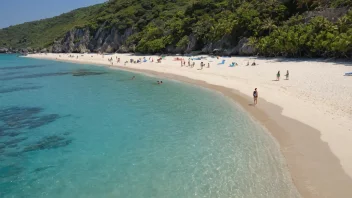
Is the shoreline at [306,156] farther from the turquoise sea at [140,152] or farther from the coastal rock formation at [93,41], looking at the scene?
the coastal rock formation at [93,41]

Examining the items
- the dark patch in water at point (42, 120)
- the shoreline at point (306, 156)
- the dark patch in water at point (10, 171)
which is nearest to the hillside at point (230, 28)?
the shoreline at point (306, 156)

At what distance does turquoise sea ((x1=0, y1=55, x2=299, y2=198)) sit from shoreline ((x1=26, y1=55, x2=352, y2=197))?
0.48 metres

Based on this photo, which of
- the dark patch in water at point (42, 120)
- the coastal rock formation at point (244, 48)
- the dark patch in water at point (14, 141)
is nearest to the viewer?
the dark patch in water at point (14, 141)

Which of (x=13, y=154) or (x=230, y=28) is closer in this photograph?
(x=13, y=154)

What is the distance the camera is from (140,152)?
1452 cm

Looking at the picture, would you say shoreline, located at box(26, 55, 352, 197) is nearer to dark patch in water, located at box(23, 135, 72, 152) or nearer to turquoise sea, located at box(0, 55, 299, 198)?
turquoise sea, located at box(0, 55, 299, 198)

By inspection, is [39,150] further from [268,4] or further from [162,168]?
[268,4]

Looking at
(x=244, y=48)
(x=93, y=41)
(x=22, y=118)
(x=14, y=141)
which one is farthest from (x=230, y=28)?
(x=93, y=41)

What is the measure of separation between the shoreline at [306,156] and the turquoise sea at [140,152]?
0.48 metres

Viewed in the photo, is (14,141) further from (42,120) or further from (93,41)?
(93,41)

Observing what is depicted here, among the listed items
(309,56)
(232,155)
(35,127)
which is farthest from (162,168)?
(309,56)

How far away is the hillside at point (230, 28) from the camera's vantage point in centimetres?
4044

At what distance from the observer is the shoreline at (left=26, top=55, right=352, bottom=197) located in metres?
9.84

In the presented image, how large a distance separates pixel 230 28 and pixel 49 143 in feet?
156
